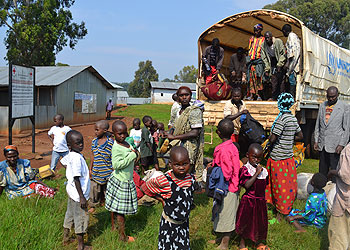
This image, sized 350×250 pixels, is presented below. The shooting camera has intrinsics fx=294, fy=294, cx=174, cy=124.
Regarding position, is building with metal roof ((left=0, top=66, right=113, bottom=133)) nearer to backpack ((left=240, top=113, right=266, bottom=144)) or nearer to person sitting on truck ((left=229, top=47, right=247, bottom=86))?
person sitting on truck ((left=229, top=47, right=247, bottom=86))

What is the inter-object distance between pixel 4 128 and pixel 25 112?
19.5ft

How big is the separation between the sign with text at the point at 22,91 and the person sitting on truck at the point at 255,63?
5.99 metres

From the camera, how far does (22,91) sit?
817 cm

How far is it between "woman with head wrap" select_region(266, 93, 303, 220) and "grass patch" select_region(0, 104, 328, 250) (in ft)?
1.31

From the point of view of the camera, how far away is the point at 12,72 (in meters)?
7.55

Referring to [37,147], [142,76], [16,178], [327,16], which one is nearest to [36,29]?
[37,147]

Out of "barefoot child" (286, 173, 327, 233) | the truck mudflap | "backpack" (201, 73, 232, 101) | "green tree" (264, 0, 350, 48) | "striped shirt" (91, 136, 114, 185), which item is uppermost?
"green tree" (264, 0, 350, 48)

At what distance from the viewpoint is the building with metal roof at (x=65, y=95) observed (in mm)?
15430

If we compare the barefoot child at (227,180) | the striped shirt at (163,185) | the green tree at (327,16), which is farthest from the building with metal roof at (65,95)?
the green tree at (327,16)

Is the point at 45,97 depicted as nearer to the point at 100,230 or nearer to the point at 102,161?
the point at 102,161

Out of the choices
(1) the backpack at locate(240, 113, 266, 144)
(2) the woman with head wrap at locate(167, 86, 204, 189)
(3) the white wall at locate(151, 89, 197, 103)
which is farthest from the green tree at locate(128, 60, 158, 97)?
(2) the woman with head wrap at locate(167, 86, 204, 189)

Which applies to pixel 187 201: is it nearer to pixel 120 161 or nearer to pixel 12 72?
pixel 120 161

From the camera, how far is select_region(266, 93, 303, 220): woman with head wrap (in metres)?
4.02

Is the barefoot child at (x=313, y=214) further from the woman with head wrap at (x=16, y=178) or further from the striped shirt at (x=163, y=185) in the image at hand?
the woman with head wrap at (x=16, y=178)
